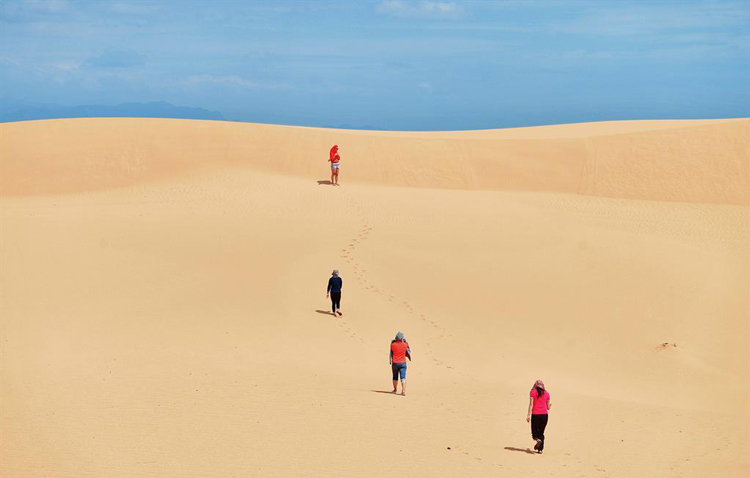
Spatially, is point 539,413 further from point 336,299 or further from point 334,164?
point 334,164

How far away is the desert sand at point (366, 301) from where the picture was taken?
11.0 meters

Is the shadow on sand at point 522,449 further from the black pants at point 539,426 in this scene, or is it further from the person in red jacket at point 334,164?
the person in red jacket at point 334,164

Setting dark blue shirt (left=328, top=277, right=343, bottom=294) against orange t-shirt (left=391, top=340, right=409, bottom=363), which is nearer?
orange t-shirt (left=391, top=340, right=409, bottom=363)

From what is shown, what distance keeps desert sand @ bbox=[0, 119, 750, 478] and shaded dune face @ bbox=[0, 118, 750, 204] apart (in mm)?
110

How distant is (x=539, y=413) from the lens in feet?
36.9

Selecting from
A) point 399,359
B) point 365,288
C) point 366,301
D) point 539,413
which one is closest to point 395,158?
point 365,288

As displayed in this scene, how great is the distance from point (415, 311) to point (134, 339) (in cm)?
673

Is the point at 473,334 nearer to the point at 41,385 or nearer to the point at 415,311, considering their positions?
the point at 415,311

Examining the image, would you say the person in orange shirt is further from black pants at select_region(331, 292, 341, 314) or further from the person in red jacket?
the person in red jacket

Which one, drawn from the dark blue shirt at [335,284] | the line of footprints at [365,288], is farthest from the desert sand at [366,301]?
the dark blue shirt at [335,284]

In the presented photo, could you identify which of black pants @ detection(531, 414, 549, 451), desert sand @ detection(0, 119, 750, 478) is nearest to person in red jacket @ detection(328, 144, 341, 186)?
desert sand @ detection(0, 119, 750, 478)

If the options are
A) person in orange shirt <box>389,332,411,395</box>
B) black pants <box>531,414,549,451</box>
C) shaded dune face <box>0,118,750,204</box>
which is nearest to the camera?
black pants <box>531,414,549,451</box>

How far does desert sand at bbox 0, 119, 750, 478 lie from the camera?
1096 centimetres

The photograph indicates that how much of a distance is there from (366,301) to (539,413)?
8.69m
